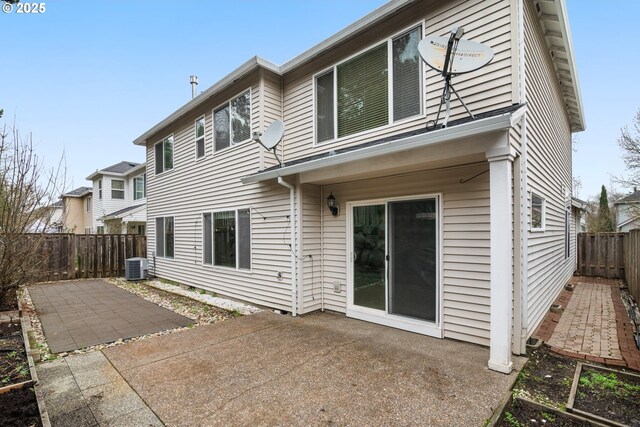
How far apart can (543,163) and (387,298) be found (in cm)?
358

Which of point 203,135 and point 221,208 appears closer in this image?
point 221,208

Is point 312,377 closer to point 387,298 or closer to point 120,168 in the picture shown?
point 387,298

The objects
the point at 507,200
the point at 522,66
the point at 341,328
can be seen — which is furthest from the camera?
the point at 341,328

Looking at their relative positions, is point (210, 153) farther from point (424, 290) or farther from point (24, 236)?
point (424, 290)

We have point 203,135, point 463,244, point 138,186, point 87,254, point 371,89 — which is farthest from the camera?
point 138,186

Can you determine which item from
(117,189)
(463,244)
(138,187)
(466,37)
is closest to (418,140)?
(463,244)

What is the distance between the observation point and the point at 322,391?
3131 millimetres

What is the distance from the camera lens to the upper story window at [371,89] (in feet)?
15.9

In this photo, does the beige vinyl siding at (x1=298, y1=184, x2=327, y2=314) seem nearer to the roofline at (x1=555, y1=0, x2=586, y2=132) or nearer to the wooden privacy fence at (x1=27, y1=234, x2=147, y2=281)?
the roofline at (x1=555, y1=0, x2=586, y2=132)

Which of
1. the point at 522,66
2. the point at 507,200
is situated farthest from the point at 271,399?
the point at 522,66

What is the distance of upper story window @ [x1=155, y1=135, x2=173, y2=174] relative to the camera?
10.0 meters

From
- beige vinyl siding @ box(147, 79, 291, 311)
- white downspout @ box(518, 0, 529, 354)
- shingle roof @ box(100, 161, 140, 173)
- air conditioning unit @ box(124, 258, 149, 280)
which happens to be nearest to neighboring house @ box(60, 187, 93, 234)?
shingle roof @ box(100, 161, 140, 173)

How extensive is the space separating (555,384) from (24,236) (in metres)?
8.96

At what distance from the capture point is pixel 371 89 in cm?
536
